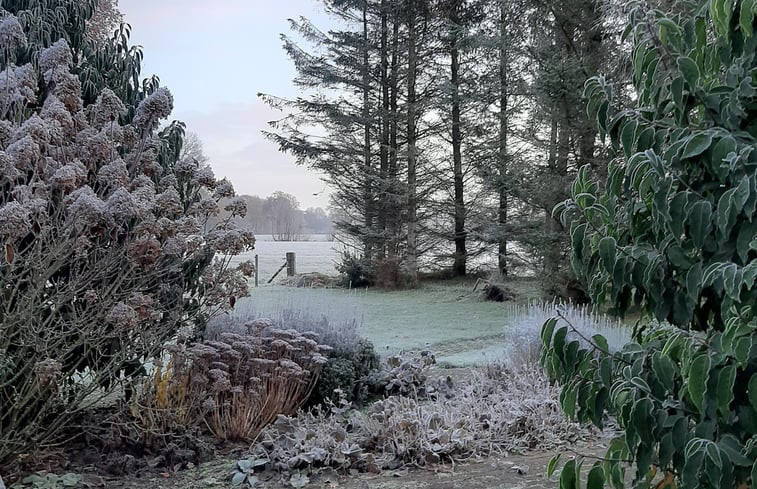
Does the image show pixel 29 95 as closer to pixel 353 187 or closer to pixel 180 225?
pixel 180 225

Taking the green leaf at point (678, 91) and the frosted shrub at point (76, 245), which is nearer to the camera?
the green leaf at point (678, 91)

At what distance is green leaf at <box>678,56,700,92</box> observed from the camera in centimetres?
107

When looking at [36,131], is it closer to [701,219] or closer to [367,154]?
[701,219]

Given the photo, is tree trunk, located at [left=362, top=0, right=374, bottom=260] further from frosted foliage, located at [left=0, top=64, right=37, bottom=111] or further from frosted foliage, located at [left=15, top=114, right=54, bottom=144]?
frosted foliage, located at [left=15, top=114, right=54, bottom=144]

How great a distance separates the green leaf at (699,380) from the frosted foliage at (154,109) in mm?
2708

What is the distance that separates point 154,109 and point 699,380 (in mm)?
2739

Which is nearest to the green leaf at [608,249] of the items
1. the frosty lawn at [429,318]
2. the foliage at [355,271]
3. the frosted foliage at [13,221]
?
the frosted foliage at [13,221]

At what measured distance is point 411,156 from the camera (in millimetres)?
12898

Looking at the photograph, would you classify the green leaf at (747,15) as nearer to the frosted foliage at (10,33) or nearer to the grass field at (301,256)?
the frosted foliage at (10,33)

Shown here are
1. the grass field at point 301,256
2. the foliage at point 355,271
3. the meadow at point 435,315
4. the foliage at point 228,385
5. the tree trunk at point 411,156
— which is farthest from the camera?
the grass field at point 301,256

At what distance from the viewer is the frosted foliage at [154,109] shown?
2.88m

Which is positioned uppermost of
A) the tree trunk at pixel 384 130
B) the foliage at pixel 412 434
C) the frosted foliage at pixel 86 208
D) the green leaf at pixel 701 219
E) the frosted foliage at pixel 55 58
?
the tree trunk at pixel 384 130

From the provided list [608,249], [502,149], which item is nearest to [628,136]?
[608,249]

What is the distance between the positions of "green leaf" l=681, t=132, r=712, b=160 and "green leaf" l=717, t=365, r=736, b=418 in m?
0.38
